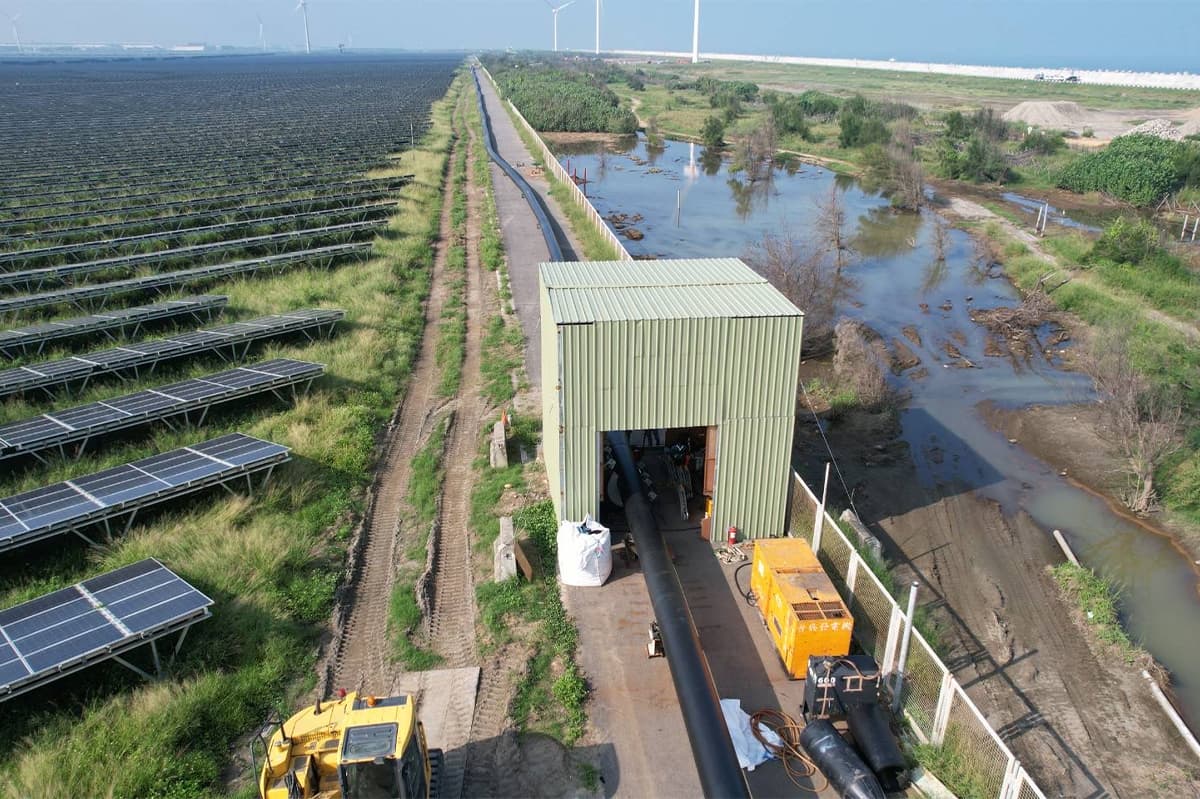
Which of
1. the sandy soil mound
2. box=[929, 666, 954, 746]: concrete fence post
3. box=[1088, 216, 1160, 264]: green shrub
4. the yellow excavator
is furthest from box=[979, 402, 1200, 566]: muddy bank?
the sandy soil mound

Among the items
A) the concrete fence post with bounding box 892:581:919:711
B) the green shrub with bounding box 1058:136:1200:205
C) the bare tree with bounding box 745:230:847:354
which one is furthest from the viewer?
the green shrub with bounding box 1058:136:1200:205

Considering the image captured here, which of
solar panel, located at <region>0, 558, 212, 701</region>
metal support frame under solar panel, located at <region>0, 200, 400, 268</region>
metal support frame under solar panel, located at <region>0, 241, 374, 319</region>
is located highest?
metal support frame under solar panel, located at <region>0, 200, 400, 268</region>

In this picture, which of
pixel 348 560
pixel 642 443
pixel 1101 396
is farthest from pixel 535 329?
pixel 1101 396

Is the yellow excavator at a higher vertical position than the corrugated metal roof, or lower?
lower

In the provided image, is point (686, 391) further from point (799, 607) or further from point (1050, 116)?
point (1050, 116)

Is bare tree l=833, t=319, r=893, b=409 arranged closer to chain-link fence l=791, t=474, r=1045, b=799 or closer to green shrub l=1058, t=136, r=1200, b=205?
chain-link fence l=791, t=474, r=1045, b=799

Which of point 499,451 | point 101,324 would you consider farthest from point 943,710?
point 101,324

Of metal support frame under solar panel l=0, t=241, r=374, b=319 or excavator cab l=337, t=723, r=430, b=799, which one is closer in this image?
excavator cab l=337, t=723, r=430, b=799

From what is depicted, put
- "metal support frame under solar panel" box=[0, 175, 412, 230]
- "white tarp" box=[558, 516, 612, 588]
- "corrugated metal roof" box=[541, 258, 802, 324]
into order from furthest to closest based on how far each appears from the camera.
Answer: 1. "metal support frame under solar panel" box=[0, 175, 412, 230]
2. "corrugated metal roof" box=[541, 258, 802, 324]
3. "white tarp" box=[558, 516, 612, 588]
